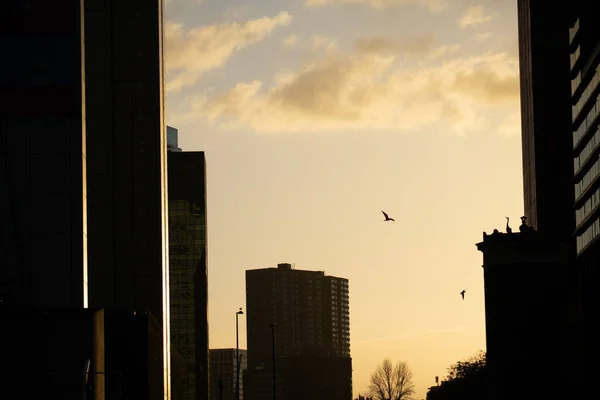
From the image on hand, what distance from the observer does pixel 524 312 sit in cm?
16438

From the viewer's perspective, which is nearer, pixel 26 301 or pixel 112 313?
Result: pixel 26 301

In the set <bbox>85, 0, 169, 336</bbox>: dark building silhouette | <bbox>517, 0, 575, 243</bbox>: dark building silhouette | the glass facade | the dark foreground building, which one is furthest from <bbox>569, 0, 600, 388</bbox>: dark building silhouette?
the dark foreground building

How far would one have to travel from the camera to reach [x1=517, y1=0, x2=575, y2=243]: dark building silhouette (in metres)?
160

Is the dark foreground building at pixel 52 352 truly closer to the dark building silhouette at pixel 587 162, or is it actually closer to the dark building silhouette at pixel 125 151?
the dark building silhouette at pixel 125 151

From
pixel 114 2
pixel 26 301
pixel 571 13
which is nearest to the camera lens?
pixel 26 301

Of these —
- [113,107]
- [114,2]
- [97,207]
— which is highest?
[114,2]

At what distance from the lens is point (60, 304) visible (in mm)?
81562

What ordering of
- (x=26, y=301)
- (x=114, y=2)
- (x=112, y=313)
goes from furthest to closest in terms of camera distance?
(x=114, y=2) < (x=112, y=313) < (x=26, y=301)

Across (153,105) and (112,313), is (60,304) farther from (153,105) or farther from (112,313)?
(153,105)

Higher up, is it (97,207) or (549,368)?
(97,207)

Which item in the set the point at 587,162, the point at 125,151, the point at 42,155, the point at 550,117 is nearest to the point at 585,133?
the point at 587,162

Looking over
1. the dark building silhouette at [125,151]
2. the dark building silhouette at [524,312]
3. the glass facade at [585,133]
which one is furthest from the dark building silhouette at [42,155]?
the dark building silhouette at [524,312]

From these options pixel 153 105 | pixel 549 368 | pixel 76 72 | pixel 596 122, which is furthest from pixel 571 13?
pixel 76 72

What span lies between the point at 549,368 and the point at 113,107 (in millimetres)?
65158
